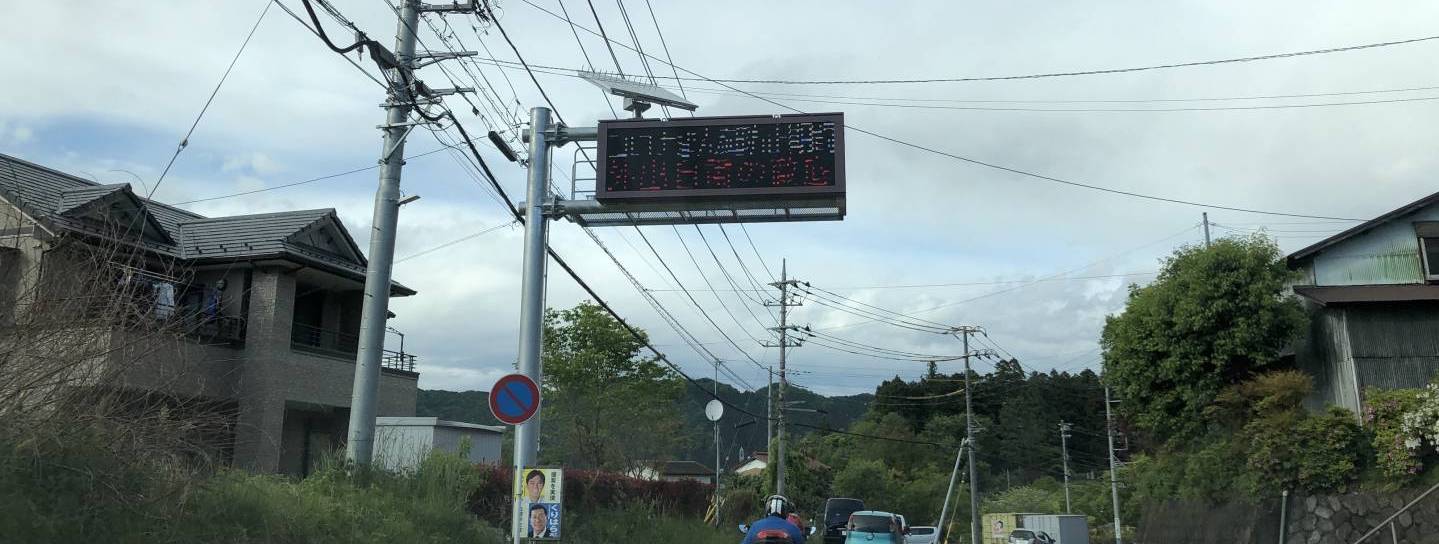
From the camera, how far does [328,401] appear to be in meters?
23.7

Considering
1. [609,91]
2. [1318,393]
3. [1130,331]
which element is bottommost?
[1318,393]

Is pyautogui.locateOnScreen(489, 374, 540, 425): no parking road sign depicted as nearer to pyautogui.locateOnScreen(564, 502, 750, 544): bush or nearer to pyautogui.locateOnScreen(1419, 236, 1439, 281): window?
pyautogui.locateOnScreen(564, 502, 750, 544): bush

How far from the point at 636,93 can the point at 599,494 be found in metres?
8.42

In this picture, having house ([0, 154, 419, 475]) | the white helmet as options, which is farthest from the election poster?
house ([0, 154, 419, 475])

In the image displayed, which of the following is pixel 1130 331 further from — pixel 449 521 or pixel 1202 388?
pixel 449 521

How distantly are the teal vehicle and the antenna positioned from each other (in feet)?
36.3

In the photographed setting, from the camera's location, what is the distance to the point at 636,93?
16.0 metres

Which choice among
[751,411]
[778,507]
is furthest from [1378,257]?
[751,411]

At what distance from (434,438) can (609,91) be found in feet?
35.2

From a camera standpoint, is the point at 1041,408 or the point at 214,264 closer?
the point at 214,264

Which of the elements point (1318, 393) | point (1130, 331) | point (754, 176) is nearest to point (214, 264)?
A: point (754, 176)

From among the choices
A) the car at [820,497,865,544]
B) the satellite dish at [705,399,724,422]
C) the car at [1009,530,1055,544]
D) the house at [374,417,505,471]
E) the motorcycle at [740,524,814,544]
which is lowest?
the car at [1009,530,1055,544]

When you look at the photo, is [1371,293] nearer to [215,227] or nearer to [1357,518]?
[1357,518]

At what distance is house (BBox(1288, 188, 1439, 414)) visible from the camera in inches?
929
